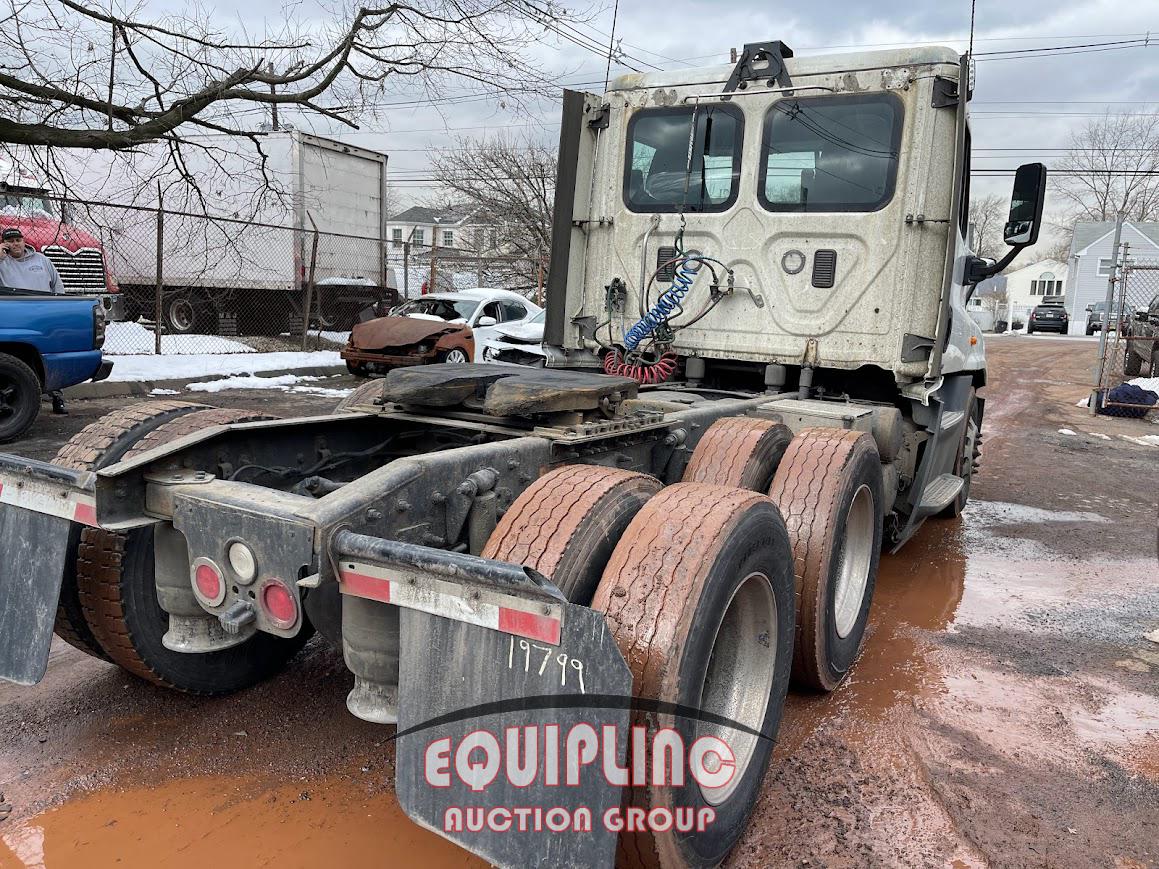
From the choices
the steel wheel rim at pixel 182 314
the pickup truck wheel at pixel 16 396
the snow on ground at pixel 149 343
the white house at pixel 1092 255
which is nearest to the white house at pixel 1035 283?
the white house at pixel 1092 255

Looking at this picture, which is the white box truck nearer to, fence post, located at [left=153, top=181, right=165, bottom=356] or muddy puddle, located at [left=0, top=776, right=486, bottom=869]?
fence post, located at [left=153, top=181, right=165, bottom=356]

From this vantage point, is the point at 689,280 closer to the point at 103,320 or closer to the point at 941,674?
the point at 941,674

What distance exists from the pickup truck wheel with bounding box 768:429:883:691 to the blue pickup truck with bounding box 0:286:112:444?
25.2ft

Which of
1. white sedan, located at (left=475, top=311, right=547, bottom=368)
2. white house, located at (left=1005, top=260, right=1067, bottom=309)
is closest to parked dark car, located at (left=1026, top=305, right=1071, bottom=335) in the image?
white house, located at (left=1005, top=260, right=1067, bottom=309)

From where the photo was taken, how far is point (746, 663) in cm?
289

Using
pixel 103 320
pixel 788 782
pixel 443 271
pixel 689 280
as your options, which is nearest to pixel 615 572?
pixel 788 782

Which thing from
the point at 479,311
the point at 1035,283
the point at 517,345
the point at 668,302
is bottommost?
the point at 517,345

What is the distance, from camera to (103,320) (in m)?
9.17

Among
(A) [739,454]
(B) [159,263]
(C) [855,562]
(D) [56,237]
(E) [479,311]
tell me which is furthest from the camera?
(E) [479,311]

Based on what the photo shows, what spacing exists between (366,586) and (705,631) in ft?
2.90

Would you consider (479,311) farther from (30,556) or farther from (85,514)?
(85,514)

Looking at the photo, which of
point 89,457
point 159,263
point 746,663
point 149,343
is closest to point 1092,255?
point 149,343

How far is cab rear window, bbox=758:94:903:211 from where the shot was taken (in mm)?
4996

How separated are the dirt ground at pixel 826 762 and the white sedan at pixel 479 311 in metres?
10.9
